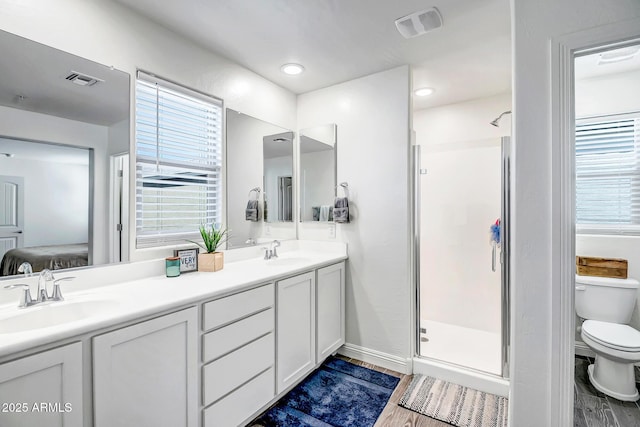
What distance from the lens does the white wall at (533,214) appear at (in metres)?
1.42

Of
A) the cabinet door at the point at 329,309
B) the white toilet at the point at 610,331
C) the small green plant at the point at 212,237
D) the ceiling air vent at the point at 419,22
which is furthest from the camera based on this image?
the cabinet door at the point at 329,309

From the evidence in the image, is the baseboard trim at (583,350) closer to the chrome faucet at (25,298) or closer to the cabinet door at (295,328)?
the cabinet door at (295,328)

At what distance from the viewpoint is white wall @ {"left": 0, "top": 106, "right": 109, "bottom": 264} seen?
4.44ft

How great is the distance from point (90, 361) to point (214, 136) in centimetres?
156

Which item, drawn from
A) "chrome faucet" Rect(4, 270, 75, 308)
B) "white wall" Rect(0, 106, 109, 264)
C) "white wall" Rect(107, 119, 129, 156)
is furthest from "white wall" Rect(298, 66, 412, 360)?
"chrome faucet" Rect(4, 270, 75, 308)

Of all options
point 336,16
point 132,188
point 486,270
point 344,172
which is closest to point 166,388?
point 132,188

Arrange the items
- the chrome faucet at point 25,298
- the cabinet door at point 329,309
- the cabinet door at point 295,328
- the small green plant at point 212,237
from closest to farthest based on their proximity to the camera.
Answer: the chrome faucet at point 25,298
the cabinet door at point 295,328
the small green plant at point 212,237
the cabinet door at point 329,309

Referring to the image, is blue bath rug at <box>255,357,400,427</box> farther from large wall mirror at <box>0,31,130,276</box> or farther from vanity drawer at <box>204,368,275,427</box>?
large wall mirror at <box>0,31,130,276</box>

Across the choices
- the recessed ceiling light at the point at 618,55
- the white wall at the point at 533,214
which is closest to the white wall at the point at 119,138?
the white wall at the point at 533,214

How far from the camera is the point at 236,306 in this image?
1.59 meters

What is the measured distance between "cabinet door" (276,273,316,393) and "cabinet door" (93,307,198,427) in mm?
598

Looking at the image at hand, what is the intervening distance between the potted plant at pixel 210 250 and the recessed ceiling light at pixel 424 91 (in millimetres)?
2172

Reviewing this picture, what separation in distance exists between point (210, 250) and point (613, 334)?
249 cm

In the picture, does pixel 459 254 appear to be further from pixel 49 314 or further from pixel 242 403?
pixel 49 314
